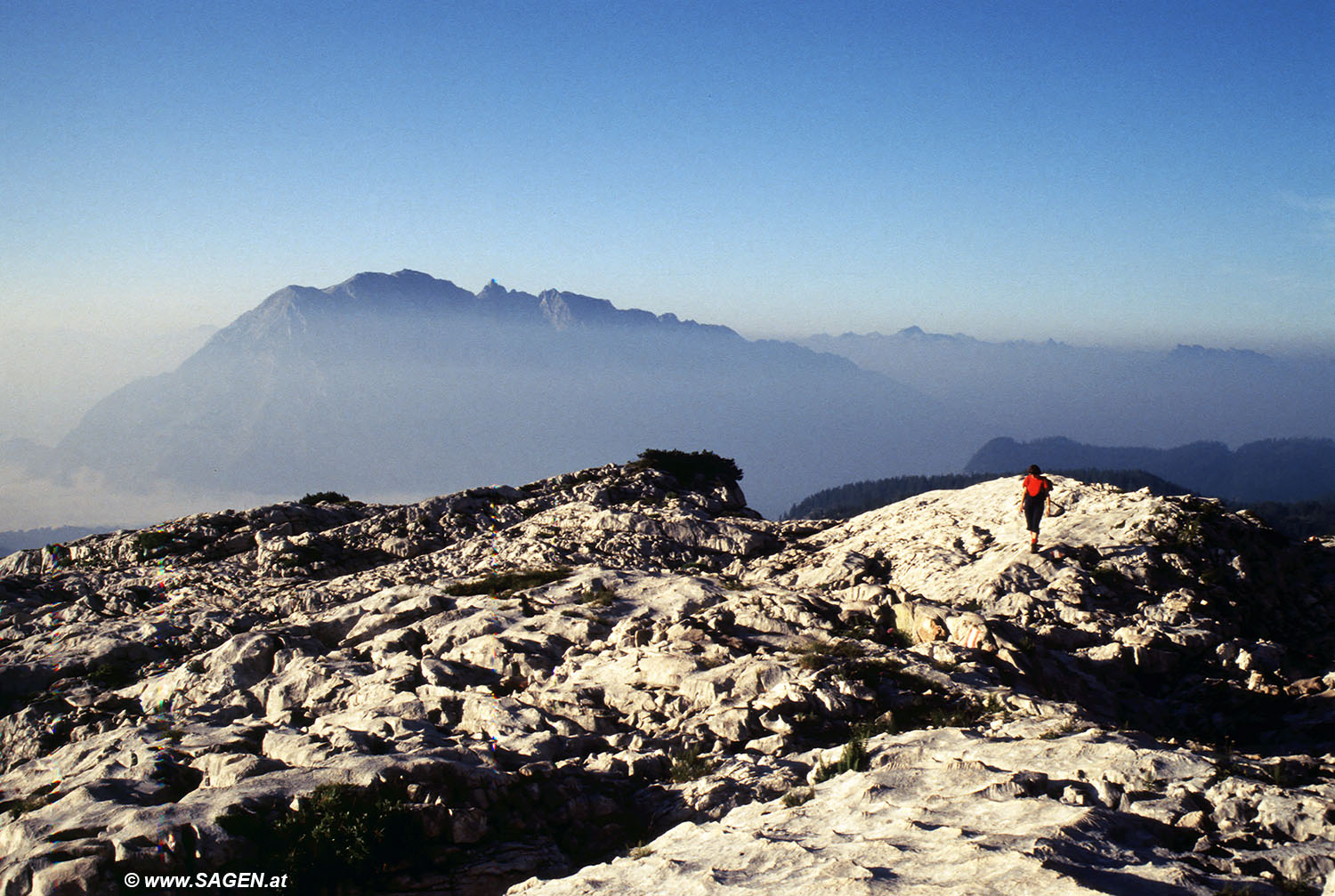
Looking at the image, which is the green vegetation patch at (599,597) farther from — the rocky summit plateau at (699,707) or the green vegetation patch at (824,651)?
the green vegetation patch at (824,651)

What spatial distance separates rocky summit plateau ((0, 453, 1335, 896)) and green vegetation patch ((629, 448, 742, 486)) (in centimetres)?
761

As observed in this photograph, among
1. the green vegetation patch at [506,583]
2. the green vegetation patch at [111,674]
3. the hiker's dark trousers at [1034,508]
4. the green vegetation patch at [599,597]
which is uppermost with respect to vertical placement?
the hiker's dark trousers at [1034,508]

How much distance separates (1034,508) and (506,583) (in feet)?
50.8

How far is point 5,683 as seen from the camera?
19453 millimetres

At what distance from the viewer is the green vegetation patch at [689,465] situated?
124 ft

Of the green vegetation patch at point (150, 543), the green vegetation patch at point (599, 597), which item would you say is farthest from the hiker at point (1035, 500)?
the green vegetation patch at point (150, 543)

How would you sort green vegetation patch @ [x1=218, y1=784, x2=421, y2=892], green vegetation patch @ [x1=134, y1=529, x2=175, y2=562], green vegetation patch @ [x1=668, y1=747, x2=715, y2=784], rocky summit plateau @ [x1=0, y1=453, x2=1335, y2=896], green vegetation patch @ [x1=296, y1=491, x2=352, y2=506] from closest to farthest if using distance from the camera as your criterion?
rocky summit plateau @ [x1=0, y1=453, x2=1335, y2=896] → green vegetation patch @ [x1=218, y1=784, x2=421, y2=892] → green vegetation patch @ [x1=668, y1=747, x2=715, y2=784] → green vegetation patch @ [x1=134, y1=529, x2=175, y2=562] → green vegetation patch @ [x1=296, y1=491, x2=352, y2=506]

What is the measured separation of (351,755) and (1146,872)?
11291 mm

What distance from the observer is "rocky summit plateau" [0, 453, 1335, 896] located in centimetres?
984

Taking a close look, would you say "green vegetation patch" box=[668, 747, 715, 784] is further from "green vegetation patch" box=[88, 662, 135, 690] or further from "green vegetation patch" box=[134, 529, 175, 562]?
"green vegetation patch" box=[134, 529, 175, 562]

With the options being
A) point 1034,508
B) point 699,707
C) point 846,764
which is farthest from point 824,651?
point 1034,508

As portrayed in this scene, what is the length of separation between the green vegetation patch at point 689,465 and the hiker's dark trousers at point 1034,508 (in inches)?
669

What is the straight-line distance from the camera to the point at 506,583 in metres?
23.8

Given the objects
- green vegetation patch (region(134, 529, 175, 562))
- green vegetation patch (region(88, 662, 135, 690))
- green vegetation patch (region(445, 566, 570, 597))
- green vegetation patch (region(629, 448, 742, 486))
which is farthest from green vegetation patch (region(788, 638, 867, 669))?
green vegetation patch (region(134, 529, 175, 562))
